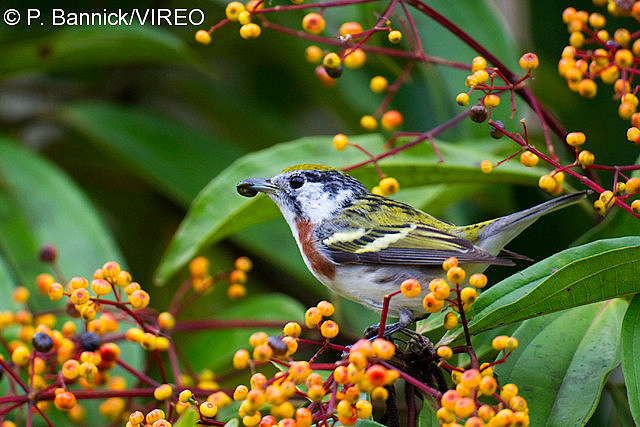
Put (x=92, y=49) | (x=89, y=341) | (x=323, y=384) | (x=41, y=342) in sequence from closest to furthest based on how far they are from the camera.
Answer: (x=323, y=384) → (x=41, y=342) → (x=89, y=341) → (x=92, y=49)

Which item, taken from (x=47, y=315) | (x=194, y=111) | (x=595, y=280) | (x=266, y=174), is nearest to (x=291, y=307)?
(x=266, y=174)

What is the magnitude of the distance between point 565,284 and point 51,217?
1.59 metres

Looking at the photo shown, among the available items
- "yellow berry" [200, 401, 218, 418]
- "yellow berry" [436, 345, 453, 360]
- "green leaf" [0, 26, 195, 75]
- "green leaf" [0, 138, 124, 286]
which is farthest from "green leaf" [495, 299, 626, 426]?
"green leaf" [0, 26, 195, 75]

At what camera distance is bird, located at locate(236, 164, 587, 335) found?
143 centimetres

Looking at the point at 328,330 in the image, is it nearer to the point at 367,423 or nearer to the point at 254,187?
the point at 367,423

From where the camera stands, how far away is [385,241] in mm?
1553

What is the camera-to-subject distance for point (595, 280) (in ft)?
3.84

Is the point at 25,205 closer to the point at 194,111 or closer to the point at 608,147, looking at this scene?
the point at 194,111

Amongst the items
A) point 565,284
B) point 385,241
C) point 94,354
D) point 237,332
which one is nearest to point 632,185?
point 565,284

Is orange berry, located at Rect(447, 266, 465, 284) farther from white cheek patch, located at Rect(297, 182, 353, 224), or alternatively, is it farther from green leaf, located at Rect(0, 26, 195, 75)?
green leaf, located at Rect(0, 26, 195, 75)

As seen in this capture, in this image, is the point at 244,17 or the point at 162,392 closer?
the point at 162,392

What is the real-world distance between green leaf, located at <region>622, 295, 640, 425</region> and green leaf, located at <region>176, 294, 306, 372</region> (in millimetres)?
997

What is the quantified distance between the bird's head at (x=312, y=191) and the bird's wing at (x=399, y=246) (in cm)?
9

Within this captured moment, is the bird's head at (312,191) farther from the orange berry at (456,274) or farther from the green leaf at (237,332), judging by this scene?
the orange berry at (456,274)
